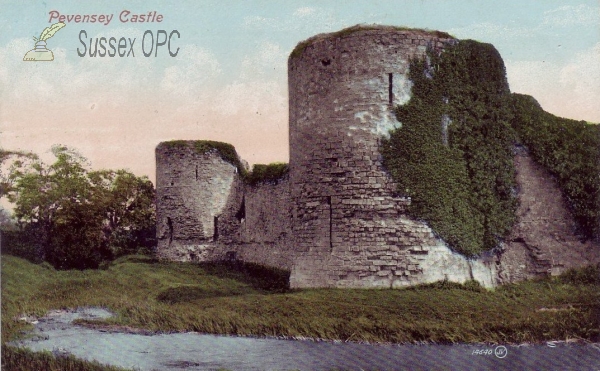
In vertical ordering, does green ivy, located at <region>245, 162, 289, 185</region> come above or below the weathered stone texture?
above

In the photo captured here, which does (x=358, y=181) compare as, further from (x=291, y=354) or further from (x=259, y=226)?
(x=259, y=226)

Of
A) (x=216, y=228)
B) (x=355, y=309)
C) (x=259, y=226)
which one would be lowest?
(x=355, y=309)

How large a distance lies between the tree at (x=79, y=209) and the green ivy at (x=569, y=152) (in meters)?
18.5

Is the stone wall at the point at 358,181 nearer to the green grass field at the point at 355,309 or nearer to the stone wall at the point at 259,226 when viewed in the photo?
the green grass field at the point at 355,309

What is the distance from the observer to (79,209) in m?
28.4

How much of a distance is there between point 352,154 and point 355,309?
12.1 ft

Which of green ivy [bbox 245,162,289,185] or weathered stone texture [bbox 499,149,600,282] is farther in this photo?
green ivy [bbox 245,162,289,185]

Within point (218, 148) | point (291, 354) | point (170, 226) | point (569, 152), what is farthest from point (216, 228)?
point (291, 354)

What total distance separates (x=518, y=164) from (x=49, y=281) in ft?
43.0

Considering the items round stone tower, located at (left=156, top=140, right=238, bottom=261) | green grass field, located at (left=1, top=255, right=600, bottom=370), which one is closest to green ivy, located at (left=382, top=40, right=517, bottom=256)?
green grass field, located at (left=1, top=255, right=600, bottom=370)

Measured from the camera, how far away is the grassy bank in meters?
11.4

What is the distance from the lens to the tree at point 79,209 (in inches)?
1049

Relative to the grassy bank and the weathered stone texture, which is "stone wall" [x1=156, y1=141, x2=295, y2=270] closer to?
the grassy bank

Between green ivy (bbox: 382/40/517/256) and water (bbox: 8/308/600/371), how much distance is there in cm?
440
